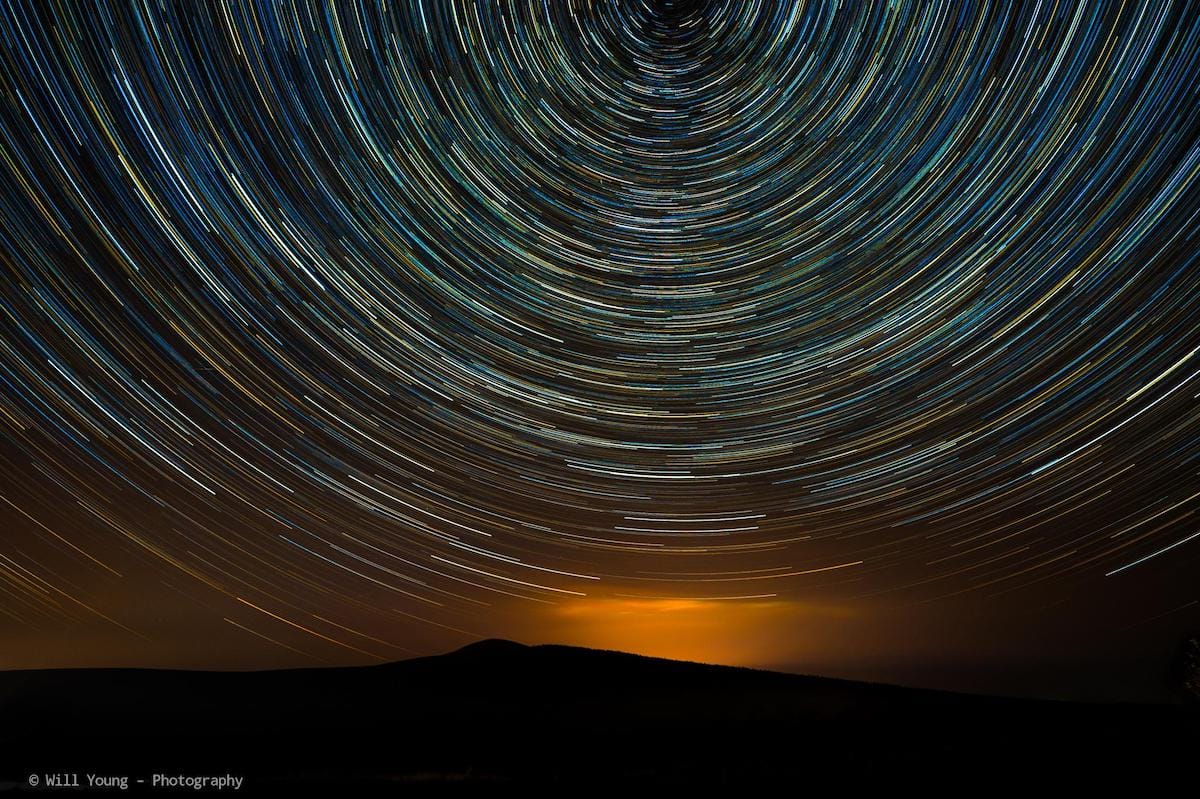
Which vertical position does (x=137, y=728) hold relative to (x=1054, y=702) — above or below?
above

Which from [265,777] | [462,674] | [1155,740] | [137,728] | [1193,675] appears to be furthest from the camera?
[462,674]

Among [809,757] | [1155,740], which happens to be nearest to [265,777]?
[809,757]

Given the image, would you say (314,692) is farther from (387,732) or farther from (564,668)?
(387,732)

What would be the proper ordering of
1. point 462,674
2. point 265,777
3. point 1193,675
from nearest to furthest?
point 265,777
point 1193,675
point 462,674

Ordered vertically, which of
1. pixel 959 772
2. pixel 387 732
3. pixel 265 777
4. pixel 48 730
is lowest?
pixel 959 772

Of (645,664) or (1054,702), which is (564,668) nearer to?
(645,664)

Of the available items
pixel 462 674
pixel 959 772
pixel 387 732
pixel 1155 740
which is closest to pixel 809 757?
pixel 959 772

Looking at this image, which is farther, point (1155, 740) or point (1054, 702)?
point (1054, 702)
